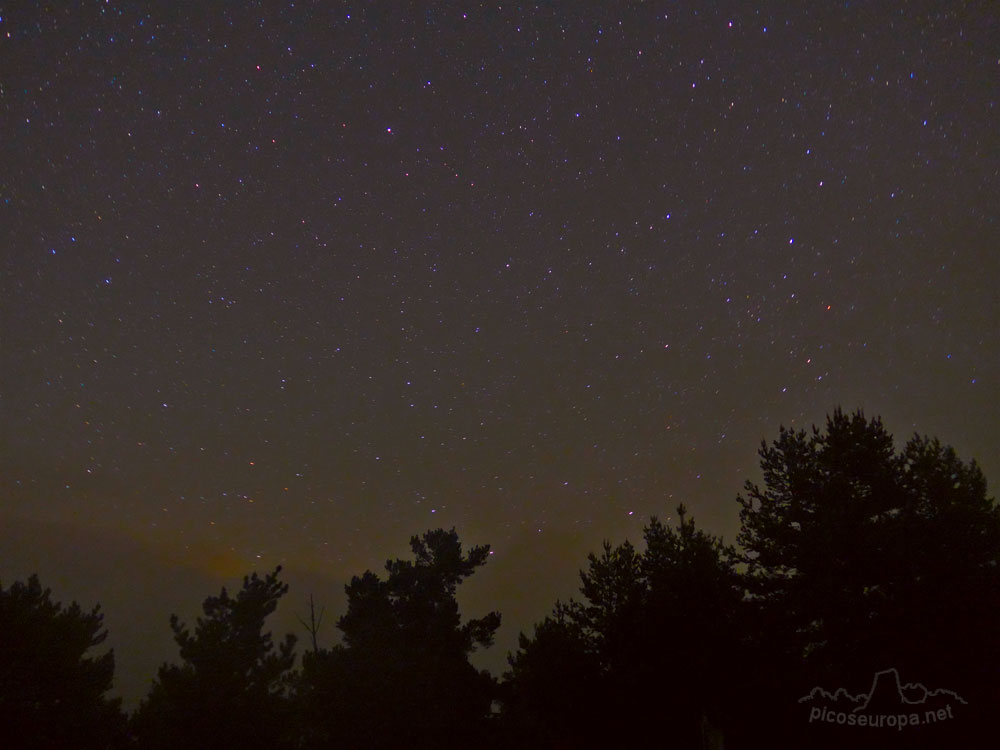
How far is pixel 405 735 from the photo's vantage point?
76.3 ft

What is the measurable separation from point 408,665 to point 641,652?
33.0ft

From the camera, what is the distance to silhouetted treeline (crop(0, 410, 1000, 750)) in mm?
15109

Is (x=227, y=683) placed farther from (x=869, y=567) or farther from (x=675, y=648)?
(x=869, y=567)

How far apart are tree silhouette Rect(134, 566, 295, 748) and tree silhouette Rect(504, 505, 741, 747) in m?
10.6

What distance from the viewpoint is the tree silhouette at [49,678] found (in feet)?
74.1

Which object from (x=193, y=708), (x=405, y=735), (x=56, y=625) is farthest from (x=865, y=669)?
(x=56, y=625)

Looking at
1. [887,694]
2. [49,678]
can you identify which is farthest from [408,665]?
[887,694]

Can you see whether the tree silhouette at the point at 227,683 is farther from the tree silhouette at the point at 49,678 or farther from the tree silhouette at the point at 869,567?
the tree silhouette at the point at 869,567

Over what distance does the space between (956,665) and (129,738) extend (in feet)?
94.0

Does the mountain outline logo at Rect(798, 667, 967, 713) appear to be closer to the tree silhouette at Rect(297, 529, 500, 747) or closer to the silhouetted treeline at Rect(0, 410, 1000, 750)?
the silhouetted treeline at Rect(0, 410, 1000, 750)

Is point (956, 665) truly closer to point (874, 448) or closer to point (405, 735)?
point (874, 448)

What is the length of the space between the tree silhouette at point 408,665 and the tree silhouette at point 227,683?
1563 millimetres

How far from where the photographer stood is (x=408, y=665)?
80.1 feet

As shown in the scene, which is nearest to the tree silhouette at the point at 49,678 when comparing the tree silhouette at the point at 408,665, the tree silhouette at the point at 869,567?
the tree silhouette at the point at 408,665
